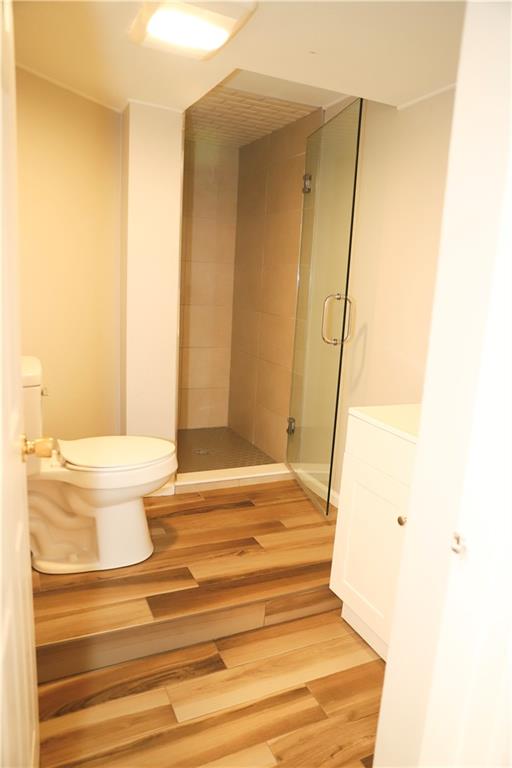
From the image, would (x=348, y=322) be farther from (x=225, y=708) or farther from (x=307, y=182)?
(x=225, y=708)

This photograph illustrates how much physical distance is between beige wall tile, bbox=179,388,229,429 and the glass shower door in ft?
4.11

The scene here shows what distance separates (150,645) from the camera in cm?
198

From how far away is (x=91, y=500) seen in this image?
7.25 ft

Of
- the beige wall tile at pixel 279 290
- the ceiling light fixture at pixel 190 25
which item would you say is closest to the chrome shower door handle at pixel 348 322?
the beige wall tile at pixel 279 290

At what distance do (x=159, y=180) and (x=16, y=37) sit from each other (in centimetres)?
87

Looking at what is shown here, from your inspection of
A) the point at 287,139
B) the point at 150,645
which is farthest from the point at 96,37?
the point at 150,645

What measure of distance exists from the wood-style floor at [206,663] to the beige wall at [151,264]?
79 centimetres

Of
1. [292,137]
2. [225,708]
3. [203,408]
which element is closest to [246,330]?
[203,408]

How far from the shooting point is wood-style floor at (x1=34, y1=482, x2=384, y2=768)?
162cm

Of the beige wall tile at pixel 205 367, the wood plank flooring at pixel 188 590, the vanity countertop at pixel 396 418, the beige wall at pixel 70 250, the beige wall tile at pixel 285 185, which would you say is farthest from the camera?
the beige wall tile at pixel 205 367

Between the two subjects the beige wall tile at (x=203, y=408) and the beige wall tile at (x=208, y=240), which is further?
the beige wall tile at (x=203, y=408)

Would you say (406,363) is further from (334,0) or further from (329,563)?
(334,0)

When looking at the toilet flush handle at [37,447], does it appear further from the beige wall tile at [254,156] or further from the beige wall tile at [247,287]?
the beige wall tile at [254,156]

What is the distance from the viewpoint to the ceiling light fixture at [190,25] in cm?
164
